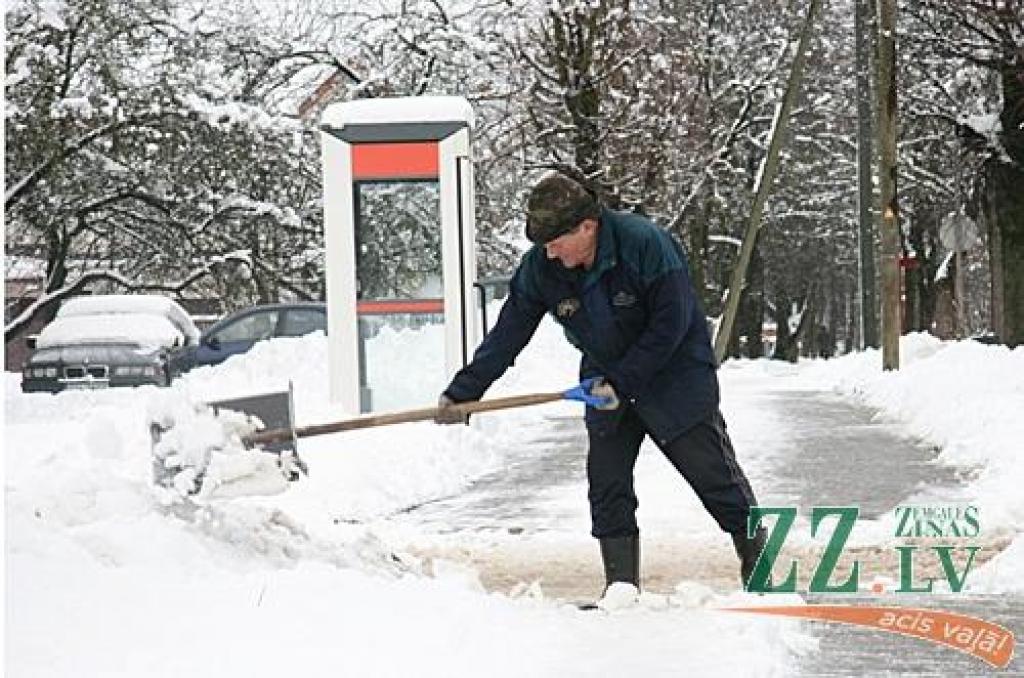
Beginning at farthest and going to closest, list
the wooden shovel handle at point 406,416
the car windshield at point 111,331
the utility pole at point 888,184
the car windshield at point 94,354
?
the utility pole at point 888,184, the car windshield at point 111,331, the car windshield at point 94,354, the wooden shovel handle at point 406,416

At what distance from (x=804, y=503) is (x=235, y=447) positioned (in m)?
4.31

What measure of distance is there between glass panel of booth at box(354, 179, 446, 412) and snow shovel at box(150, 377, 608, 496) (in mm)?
7587

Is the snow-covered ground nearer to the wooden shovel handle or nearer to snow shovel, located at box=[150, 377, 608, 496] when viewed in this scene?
snow shovel, located at box=[150, 377, 608, 496]

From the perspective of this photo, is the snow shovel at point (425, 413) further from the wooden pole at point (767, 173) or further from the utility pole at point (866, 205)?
the utility pole at point (866, 205)

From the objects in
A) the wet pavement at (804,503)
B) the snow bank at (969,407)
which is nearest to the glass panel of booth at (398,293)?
the wet pavement at (804,503)

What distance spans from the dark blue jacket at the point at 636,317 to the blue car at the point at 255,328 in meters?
17.8

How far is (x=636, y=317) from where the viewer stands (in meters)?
6.26

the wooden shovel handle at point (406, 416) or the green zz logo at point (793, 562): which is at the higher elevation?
the wooden shovel handle at point (406, 416)

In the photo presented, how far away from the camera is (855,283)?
5181 cm

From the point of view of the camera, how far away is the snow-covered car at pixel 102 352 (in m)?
21.1

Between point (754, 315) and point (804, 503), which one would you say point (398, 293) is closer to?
point (804, 503)

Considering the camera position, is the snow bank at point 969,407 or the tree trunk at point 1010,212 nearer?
the snow bank at point 969,407

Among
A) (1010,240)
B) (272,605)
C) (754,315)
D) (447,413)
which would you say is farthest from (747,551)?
(754,315)

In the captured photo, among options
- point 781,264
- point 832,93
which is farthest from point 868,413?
point 781,264
